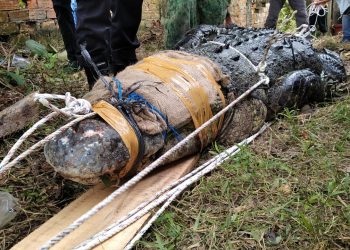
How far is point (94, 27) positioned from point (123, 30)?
499mm

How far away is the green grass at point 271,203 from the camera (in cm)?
152

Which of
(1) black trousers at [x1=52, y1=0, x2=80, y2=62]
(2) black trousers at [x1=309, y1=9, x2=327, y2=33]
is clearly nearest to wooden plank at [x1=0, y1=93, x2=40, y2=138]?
(1) black trousers at [x1=52, y1=0, x2=80, y2=62]

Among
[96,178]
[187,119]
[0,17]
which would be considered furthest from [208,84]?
[0,17]

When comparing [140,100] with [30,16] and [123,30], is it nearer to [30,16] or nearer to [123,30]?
[123,30]

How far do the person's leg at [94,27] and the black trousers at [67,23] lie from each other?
139cm

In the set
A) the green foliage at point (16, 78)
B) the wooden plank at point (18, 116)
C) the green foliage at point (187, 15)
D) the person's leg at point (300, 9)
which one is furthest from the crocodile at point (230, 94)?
the person's leg at point (300, 9)

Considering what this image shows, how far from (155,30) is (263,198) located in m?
4.80

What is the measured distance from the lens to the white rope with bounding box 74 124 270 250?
4.99 ft

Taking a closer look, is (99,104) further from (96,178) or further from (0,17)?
(0,17)

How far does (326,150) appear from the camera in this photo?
2.15 metres

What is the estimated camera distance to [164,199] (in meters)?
1.76

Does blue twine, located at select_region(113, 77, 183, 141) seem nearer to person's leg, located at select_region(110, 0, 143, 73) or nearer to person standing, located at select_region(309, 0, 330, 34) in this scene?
person's leg, located at select_region(110, 0, 143, 73)

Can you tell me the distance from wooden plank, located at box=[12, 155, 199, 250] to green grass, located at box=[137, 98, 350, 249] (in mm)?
107

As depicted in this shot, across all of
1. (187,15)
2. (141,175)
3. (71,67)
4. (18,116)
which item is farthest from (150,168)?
(71,67)
